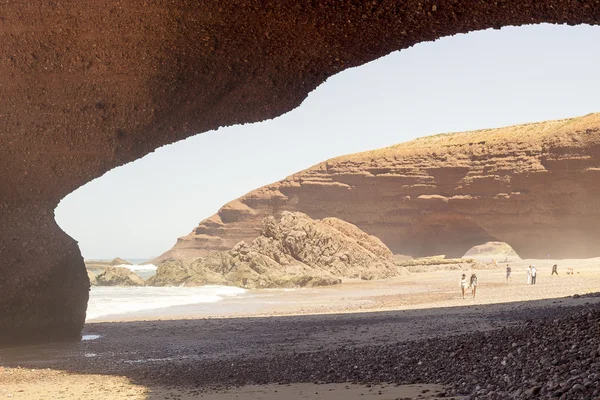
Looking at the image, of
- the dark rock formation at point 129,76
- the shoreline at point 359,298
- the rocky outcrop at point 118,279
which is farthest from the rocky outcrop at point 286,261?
the dark rock formation at point 129,76

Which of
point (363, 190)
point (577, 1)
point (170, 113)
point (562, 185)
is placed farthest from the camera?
point (363, 190)

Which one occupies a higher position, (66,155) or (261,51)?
(261,51)

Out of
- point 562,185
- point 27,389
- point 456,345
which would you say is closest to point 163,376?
point 27,389

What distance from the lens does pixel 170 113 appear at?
1208 cm

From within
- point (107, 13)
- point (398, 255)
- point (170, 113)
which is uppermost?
point (107, 13)

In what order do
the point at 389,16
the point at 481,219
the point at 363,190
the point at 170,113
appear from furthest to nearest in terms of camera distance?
the point at 363,190, the point at 481,219, the point at 170,113, the point at 389,16

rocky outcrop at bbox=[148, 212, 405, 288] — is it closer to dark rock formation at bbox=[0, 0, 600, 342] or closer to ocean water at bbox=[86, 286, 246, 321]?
ocean water at bbox=[86, 286, 246, 321]

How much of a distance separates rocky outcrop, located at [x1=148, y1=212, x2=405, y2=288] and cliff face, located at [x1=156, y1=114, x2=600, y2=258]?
22272 mm

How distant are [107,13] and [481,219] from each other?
54.7 metres

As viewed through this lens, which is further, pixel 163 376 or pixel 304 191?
pixel 304 191

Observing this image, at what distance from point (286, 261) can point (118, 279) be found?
10.7 meters

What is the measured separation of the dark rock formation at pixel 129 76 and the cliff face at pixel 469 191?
49842 mm

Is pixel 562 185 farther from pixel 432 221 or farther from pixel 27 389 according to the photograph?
pixel 27 389

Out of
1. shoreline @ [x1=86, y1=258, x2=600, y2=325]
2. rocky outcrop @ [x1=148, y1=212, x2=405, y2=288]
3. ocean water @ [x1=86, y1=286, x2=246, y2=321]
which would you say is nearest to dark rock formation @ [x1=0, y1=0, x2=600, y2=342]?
shoreline @ [x1=86, y1=258, x2=600, y2=325]
